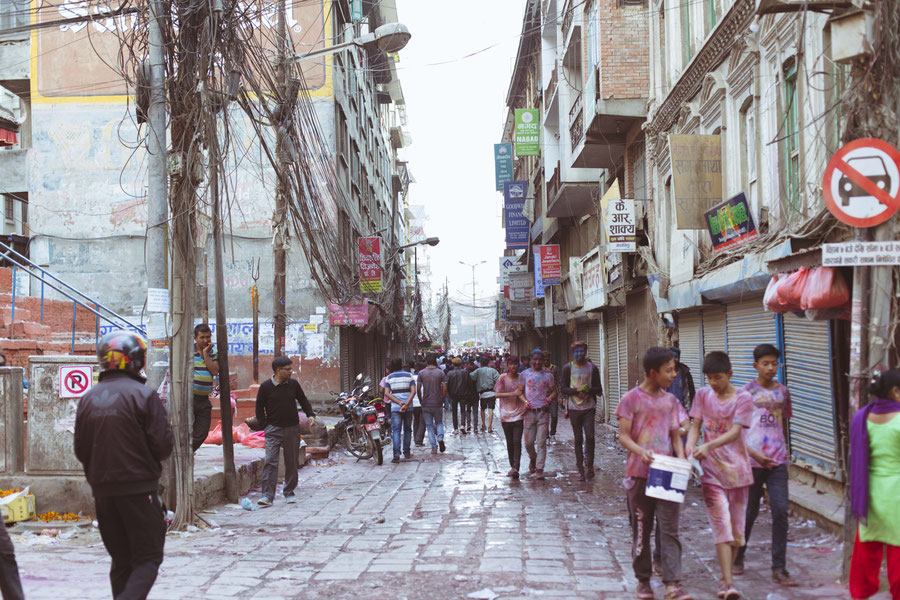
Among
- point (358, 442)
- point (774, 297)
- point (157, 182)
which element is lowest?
point (358, 442)

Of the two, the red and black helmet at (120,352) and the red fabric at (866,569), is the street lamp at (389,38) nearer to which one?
the red and black helmet at (120,352)

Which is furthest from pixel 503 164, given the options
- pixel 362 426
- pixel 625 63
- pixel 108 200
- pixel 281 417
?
pixel 281 417

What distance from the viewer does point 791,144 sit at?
9.82 m

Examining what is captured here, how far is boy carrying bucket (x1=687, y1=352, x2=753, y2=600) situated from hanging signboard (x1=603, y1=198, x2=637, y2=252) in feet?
37.0

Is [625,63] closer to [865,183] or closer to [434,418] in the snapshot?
[434,418]

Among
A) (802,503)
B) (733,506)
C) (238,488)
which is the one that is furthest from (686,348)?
(733,506)

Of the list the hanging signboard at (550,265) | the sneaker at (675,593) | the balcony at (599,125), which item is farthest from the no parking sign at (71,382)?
the hanging signboard at (550,265)

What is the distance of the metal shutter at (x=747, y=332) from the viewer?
10.4 metres

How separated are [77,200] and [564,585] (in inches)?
945

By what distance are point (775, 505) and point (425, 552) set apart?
2.85 metres

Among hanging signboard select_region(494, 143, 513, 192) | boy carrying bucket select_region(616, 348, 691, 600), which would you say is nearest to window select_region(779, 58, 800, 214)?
boy carrying bucket select_region(616, 348, 691, 600)

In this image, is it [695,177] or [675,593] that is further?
[695,177]

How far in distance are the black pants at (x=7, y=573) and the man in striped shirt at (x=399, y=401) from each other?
983 cm

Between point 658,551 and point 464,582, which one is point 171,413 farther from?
point 658,551
